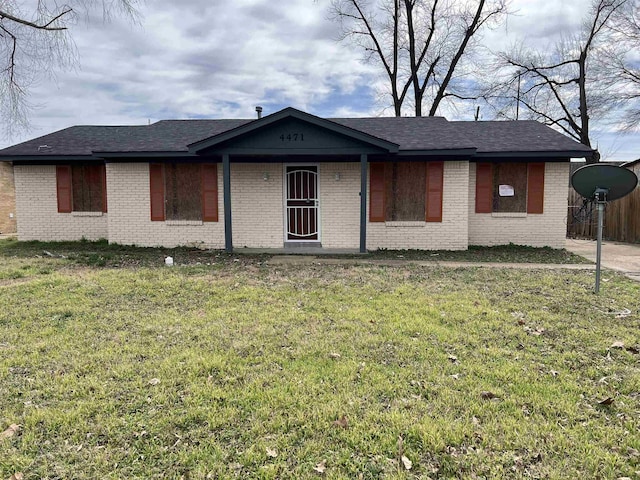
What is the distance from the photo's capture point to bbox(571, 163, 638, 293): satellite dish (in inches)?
241

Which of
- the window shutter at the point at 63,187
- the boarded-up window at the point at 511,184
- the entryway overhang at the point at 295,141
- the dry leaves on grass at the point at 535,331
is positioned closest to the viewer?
the dry leaves on grass at the point at 535,331

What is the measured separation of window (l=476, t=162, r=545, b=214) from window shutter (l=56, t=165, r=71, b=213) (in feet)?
37.6

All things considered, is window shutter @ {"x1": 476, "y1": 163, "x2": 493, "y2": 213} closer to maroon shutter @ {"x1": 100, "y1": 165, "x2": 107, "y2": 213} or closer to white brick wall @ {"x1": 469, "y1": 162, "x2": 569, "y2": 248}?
white brick wall @ {"x1": 469, "y1": 162, "x2": 569, "y2": 248}

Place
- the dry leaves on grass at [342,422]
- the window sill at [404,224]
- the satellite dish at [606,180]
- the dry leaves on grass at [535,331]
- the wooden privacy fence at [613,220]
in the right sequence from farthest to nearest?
the wooden privacy fence at [613,220] < the window sill at [404,224] < the satellite dish at [606,180] < the dry leaves on grass at [535,331] < the dry leaves on grass at [342,422]

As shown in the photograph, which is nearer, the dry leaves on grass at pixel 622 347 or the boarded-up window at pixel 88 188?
the dry leaves on grass at pixel 622 347

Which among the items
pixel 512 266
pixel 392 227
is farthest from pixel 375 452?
pixel 392 227

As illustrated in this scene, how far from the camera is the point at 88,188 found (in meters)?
12.3

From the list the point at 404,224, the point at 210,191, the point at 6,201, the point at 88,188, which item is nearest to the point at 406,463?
the point at 404,224

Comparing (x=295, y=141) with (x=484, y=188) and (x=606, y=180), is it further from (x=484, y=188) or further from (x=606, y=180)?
(x=606, y=180)

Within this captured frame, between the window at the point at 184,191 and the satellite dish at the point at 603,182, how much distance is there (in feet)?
27.3

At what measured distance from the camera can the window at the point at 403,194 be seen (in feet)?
36.1

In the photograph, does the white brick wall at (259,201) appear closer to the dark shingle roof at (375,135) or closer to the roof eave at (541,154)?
the dark shingle roof at (375,135)

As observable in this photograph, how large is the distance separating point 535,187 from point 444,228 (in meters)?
2.78

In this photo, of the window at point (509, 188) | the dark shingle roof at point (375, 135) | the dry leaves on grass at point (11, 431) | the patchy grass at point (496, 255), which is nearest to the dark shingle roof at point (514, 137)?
the dark shingle roof at point (375, 135)
